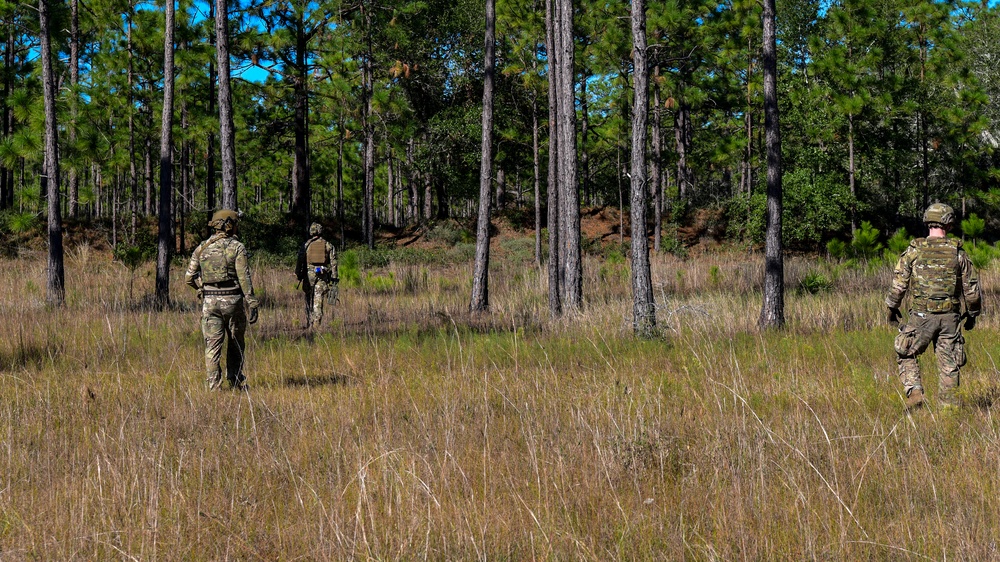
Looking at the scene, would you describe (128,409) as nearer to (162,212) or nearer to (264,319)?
(264,319)

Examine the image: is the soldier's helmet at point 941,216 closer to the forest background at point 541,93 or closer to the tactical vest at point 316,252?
the tactical vest at point 316,252

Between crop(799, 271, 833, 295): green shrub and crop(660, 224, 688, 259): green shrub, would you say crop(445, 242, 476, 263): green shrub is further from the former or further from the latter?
crop(799, 271, 833, 295): green shrub

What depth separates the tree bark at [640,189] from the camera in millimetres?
9703

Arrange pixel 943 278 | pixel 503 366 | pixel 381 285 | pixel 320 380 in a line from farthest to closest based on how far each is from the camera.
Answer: pixel 381 285
pixel 503 366
pixel 320 380
pixel 943 278

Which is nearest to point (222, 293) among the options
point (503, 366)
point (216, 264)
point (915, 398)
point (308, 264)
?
point (216, 264)

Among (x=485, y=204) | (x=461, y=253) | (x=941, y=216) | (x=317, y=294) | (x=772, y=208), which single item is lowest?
(x=317, y=294)

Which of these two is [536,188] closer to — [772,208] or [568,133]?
[568,133]

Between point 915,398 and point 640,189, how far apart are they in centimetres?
493

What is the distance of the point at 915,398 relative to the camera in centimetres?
560

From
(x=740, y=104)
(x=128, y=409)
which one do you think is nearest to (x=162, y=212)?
(x=128, y=409)

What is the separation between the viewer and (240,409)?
5691 millimetres

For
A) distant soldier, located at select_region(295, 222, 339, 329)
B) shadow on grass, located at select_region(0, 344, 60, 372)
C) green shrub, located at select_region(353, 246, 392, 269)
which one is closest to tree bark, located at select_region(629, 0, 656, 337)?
distant soldier, located at select_region(295, 222, 339, 329)

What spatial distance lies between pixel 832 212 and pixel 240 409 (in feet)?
76.2

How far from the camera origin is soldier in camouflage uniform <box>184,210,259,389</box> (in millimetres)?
6785
